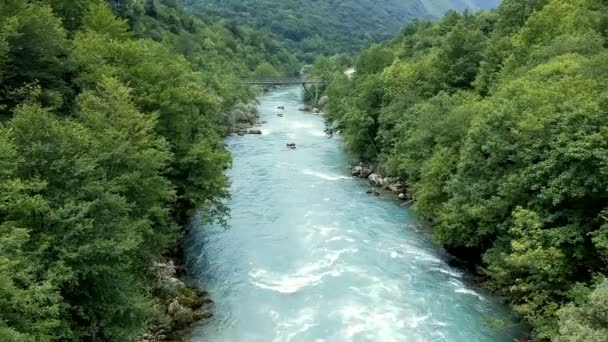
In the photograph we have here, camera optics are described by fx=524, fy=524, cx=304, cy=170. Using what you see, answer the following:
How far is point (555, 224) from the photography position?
2314cm

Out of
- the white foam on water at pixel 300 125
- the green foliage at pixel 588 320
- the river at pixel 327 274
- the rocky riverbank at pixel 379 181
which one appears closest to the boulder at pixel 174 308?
the river at pixel 327 274

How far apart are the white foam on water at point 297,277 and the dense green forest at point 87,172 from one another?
17.6ft

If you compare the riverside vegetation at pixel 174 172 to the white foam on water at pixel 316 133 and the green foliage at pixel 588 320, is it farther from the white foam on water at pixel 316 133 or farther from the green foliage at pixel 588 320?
the white foam on water at pixel 316 133

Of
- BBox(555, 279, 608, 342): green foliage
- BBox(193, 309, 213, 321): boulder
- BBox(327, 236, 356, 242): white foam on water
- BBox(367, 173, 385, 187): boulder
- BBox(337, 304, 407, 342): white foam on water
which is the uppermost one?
BBox(555, 279, 608, 342): green foliage

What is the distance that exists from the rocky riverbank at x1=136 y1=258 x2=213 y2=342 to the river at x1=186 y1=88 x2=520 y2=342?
695 mm

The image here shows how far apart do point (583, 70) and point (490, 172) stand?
7.05 metres

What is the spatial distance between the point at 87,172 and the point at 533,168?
1876 centimetres

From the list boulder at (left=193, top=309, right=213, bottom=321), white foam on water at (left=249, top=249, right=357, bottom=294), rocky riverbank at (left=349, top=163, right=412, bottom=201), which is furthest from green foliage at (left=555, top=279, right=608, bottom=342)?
rocky riverbank at (left=349, top=163, right=412, bottom=201)

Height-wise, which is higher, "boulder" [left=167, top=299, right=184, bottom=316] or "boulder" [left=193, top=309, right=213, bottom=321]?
"boulder" [left=167, top=299, right=184, bottom=316]

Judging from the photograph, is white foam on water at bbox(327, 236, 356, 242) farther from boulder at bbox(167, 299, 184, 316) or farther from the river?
boulder at bbox(167, 299, 184, 316)

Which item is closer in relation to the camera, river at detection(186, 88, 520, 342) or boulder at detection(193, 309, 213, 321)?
river at detection(186, 88, 520, 342)

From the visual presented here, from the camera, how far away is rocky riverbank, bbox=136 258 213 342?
Answer: 76.2 feet

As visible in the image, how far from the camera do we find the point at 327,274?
1165 inches

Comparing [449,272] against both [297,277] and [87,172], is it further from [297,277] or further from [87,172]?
[87,172]
